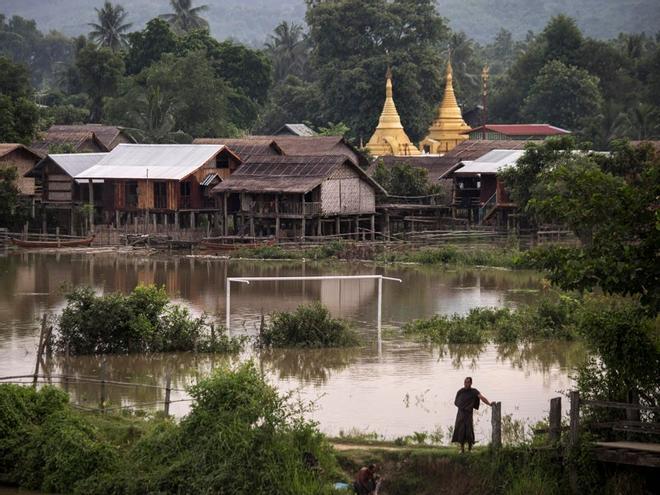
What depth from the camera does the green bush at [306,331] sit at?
23.3 metres

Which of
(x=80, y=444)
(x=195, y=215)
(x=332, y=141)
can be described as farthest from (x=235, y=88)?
(x=80, y=444)

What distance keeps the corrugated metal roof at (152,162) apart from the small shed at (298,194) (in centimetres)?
126

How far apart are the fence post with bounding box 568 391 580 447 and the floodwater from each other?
8.43 feet

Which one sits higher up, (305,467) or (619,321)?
(619,321)

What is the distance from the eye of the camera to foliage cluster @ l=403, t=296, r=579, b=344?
24.3 meters

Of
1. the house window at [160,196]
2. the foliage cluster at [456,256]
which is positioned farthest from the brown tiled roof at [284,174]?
the foliage cluster at [456,256]

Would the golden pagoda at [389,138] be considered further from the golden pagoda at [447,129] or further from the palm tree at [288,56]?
the palm tree at [288,56]

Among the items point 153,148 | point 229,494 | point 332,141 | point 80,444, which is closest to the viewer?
point 229,494

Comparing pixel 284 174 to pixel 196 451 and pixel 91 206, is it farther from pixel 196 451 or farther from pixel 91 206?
pixel 196 451

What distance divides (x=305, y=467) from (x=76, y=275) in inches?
845

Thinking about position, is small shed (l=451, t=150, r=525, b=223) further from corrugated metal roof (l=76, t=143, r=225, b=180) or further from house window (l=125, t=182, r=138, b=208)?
house window (l=125, t=182, r=138, b=208)

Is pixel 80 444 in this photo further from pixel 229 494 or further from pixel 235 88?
pixel 235 88

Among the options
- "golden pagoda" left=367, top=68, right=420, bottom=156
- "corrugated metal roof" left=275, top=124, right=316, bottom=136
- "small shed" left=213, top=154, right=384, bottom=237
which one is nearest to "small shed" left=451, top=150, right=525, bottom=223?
"small shed" left=213, top=154, right=384, bottom=237

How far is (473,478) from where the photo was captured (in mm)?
14641
